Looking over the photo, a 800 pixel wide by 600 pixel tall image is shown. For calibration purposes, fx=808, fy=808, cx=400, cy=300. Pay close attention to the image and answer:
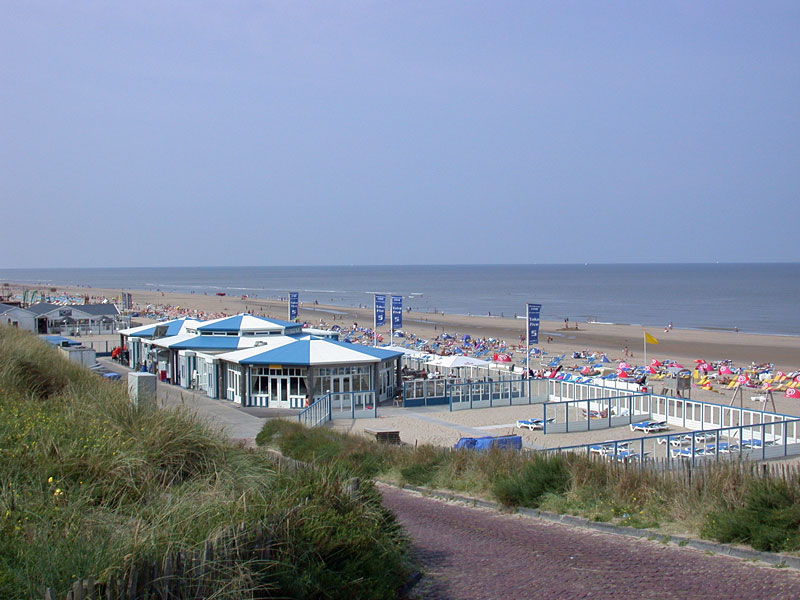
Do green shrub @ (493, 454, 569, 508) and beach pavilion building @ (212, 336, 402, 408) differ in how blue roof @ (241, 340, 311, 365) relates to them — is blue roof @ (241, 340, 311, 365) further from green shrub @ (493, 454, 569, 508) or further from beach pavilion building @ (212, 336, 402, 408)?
green shrub @ (493, 454, 569, 508)

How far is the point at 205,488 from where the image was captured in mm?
6730

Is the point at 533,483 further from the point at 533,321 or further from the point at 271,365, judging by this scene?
the point at 533,321

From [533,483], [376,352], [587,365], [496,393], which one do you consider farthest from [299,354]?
[587,365]

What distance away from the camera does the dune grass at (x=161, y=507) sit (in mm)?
4934

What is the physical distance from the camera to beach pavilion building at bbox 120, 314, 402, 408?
26250mm

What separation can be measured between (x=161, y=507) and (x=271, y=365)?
67.5 feet

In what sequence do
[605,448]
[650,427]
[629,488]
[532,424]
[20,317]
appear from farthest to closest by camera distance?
[20,317], [532,424], [650,427], [605,448], [629,488]

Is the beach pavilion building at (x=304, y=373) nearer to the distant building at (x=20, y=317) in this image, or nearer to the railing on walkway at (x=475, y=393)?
the railing on walkway at (x=475, y=393)

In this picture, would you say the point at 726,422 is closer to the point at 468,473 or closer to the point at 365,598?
the point at 468,473

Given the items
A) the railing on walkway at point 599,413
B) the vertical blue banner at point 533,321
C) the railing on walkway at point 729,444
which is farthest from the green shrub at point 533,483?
the vertical blue banner at point 533,321

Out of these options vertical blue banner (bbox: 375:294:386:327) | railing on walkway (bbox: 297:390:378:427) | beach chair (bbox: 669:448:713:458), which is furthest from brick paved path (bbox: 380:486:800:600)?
vertical blue banner (bbox: 375:294:386:327)

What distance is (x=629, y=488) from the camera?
9273mm

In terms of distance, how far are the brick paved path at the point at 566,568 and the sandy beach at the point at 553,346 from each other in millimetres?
10811

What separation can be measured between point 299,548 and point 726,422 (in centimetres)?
1865
